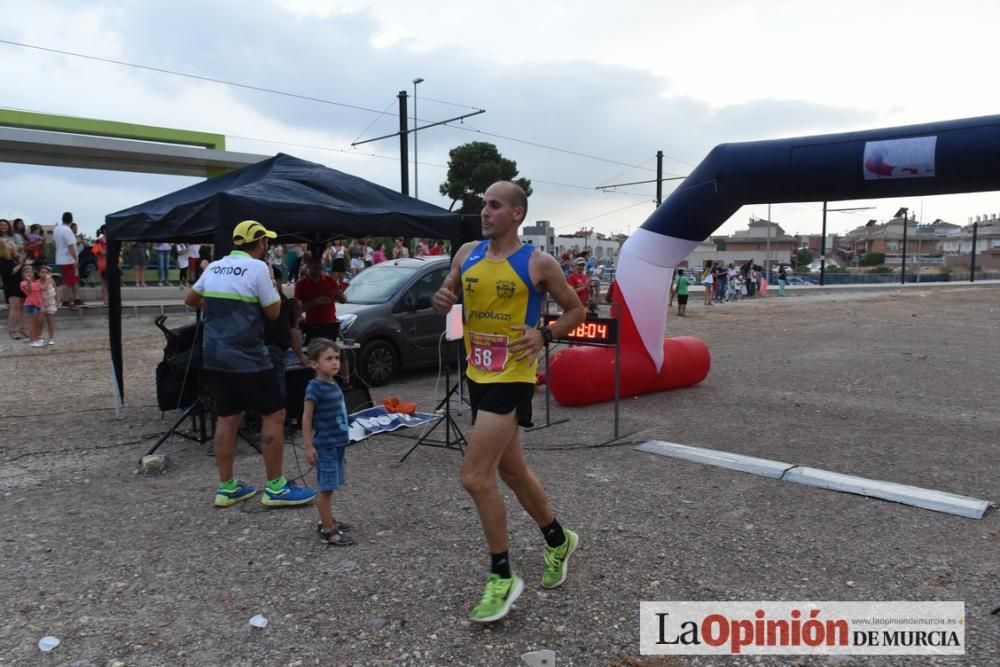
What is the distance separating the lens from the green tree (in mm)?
52188

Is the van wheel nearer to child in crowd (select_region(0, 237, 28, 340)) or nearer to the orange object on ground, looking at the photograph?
the orange object on ground

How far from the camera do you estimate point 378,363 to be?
9.14 meters

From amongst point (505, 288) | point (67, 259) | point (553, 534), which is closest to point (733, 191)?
point (505, 288)

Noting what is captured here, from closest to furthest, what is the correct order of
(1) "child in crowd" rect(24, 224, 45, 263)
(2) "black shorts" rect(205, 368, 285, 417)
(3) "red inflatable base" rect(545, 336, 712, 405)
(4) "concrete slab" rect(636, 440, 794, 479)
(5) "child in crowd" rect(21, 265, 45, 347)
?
(2) "black shorts" rect(205, 368, 285, 417), (4) "concrete slab" rect(636, 440, 794, 479), (3) "red inflatable base" rect(545, 336, 712, 405), (5) "child in crowd" rect(21, 265, 45, 347), (1) "child in crowd" rect(24, 224, 45, 263)

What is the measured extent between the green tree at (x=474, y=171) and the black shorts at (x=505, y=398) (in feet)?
161

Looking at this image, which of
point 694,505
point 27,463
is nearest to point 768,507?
point 694,505

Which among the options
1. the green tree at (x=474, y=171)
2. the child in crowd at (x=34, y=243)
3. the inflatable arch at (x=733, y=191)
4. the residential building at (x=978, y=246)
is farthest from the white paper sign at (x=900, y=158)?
the residential building at (x=978, y=246)

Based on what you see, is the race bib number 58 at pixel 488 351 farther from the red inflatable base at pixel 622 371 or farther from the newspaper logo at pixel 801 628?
the red inflatable base at pixel 622 371

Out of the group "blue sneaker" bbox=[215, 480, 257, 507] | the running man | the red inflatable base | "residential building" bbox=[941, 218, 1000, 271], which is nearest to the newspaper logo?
the running man

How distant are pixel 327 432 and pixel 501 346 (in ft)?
4.65

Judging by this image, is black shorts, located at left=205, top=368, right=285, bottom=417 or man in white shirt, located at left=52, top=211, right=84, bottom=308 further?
man in white shirt, located at left=52, top=211, right=84, bottom=308

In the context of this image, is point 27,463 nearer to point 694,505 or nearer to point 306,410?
point 306,410

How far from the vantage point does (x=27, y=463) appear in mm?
5816

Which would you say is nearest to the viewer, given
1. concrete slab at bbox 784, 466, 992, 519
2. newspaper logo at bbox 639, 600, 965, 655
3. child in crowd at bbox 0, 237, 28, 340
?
newspaper logo at bbox 639, 600, 965, 655
